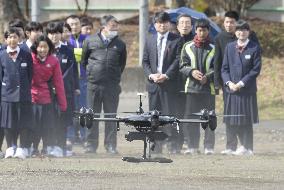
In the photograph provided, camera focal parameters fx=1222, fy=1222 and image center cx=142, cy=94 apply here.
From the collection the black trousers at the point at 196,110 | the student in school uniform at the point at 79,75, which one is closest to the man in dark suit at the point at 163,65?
the black trousers at the point at 196,110

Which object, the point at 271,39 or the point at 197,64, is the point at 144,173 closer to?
the point at 197,64

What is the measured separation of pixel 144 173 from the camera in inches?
560

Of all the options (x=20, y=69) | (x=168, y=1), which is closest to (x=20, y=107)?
(x=20, y=69)

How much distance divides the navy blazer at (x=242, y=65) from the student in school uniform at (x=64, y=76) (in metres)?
2.29

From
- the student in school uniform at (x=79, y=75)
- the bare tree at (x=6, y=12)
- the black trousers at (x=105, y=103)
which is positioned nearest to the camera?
the black trousers at (x=105, y=103)

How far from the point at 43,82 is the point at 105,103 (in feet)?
4.33

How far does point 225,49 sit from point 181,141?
1536 millimetres

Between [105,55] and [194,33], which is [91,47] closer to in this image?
[105,55]

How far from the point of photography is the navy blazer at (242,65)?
1812 centimetres

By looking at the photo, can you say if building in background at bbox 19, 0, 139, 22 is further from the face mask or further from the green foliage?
the face mask

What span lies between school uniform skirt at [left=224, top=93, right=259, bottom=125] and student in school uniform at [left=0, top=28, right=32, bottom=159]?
314 centimetres

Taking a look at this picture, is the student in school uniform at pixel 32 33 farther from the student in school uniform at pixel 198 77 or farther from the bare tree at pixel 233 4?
the bare tree at pixel 233 4

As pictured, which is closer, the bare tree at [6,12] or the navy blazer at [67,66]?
the navy blazer at [67,66]

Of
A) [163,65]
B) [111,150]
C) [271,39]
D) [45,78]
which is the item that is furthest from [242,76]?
[271,39]
